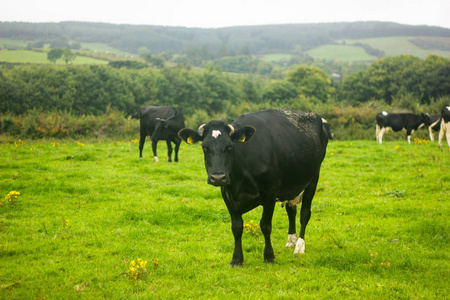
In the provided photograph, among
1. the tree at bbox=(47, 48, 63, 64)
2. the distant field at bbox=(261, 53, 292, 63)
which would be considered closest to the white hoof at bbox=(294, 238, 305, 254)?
the tree at bbox=(47, 48, 63, 64)

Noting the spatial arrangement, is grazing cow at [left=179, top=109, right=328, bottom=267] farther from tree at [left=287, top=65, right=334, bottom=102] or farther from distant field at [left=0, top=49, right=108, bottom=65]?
tree at [left=287, top=65, right=334, bottom=102]

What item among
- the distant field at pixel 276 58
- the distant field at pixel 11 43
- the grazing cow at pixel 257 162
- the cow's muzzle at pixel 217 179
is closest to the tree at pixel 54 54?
the distant field at pixel 11 43

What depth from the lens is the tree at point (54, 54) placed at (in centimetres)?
5653

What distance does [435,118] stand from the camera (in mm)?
29109

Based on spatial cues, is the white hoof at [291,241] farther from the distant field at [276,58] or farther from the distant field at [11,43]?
the distant field at [276,58]

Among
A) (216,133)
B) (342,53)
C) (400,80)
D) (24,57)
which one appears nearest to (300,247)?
(216,133)

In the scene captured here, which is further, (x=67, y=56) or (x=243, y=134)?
(x=67, y=56)

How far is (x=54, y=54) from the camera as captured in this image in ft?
191

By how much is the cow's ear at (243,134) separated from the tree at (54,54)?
186 ft

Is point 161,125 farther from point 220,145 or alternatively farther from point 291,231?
point 220,145

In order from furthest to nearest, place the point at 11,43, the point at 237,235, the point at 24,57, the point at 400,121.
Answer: the point at 11,43 < the point at 24,57 < the point at 400,121 < the point at 237,235

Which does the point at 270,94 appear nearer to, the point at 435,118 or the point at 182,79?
the point at 182,79

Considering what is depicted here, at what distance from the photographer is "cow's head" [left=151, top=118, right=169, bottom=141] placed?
62.0 feet

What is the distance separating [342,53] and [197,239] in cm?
18903
